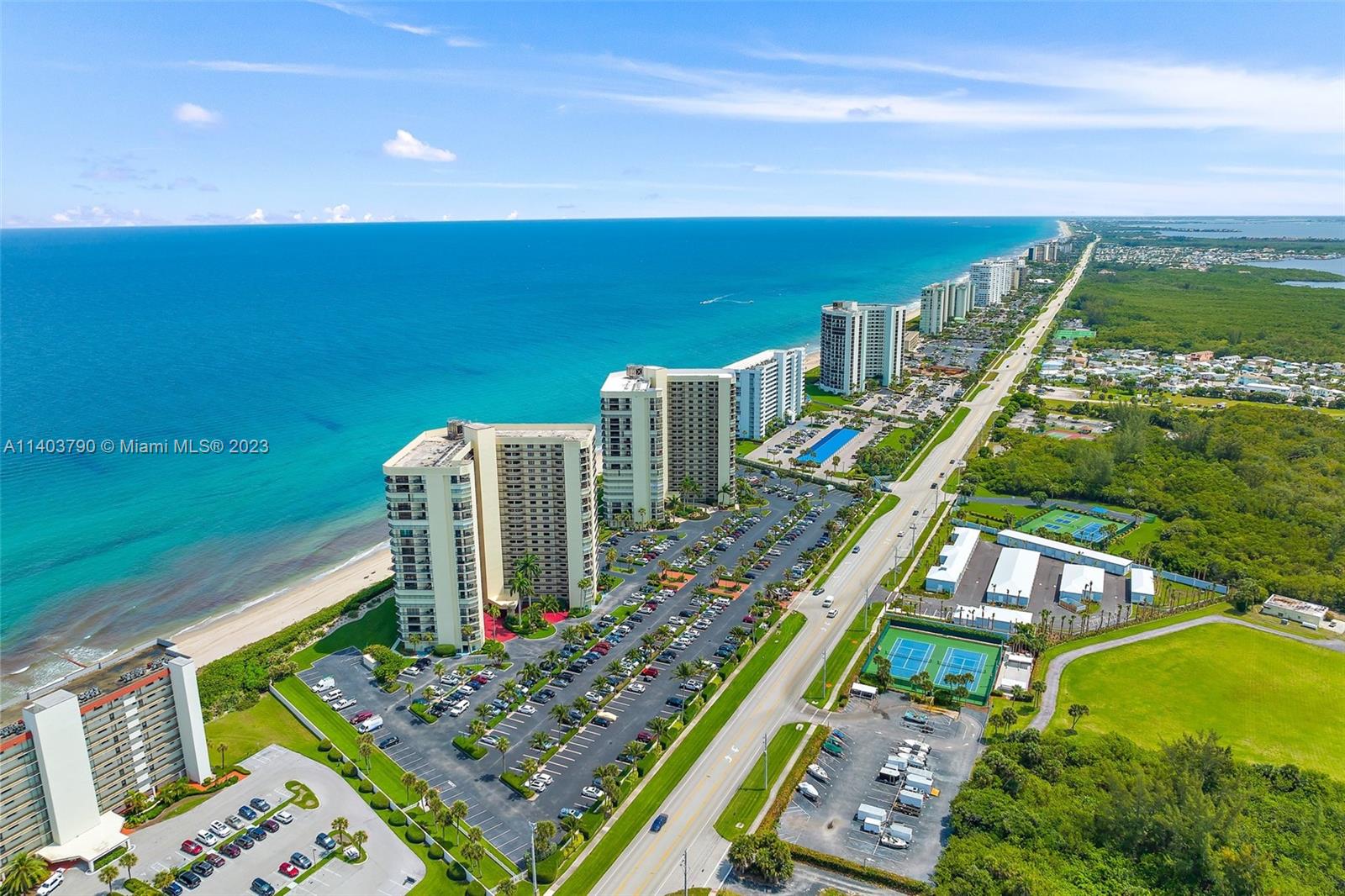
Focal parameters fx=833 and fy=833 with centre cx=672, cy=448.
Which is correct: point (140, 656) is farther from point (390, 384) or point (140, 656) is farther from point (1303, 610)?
point (390, 384)

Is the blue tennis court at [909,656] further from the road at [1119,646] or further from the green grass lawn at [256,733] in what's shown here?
the green grass lawn at [256,733]

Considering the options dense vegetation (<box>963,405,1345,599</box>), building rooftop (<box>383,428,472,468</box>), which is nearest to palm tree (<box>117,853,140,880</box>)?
building rooftop (<box>383,428,472,468</box>)

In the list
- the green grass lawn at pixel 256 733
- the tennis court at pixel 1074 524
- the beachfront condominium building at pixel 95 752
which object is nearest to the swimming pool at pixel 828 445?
the tennis court at pixel 1074 524

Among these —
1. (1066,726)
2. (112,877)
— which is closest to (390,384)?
(112,877)

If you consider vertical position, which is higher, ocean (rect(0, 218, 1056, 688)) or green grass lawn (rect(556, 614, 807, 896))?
ocean (rect(0, 218, 1056, 688))

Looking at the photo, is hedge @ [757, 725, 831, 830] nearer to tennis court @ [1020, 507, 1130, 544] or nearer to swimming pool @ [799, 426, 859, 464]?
tennis court @ [1020, 507, 1130, 544]

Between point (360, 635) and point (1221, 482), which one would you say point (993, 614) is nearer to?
point (1221, 482)

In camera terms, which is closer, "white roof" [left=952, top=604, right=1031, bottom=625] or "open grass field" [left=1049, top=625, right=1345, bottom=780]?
"open grass field" [left=1049, top=625, right=1345, bottom=780]
